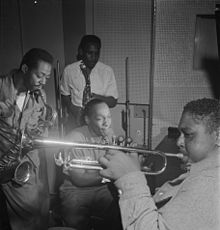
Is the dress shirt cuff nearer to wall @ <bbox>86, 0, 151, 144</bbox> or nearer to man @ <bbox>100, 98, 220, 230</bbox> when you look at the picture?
man @ <bbox>100, 98, 220, 230</bbox>

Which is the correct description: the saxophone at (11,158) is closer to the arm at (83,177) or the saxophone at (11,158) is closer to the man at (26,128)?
the man at (26,128)

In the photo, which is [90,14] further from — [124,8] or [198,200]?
[198,200]

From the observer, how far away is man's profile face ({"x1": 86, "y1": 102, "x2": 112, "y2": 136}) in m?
1.76

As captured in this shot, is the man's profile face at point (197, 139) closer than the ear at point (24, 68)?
Yes

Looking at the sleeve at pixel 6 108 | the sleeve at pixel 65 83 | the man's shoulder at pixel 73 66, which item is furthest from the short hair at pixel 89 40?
the sleeve at pixel 6 108

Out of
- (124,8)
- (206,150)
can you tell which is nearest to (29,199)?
(206,150)

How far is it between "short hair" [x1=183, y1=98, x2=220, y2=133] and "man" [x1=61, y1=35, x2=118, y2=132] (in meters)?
1.06

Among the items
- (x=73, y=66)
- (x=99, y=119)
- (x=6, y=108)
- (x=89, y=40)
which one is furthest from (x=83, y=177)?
(x=89, y=40)

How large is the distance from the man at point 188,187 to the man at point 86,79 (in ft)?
3.58

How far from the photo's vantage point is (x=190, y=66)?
210cm

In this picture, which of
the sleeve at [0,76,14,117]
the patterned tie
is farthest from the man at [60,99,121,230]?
the sleeve at [0,76,14,117]

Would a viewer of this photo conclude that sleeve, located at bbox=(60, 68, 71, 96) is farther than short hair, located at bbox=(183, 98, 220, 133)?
Yes

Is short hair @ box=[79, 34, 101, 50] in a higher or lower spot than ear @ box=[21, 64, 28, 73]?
higher

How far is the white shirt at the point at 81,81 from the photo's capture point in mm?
1982
